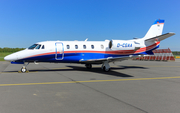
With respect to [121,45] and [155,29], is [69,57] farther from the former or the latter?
[155,29]

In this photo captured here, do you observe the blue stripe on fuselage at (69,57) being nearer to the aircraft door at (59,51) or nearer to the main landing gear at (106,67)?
the aircraft door at (59,51)

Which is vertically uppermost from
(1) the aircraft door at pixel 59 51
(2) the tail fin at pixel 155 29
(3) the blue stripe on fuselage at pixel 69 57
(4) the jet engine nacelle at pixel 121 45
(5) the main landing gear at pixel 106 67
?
(2) the tail fin at pixel 155 29

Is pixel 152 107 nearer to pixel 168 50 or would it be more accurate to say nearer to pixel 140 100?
pixel 140 100

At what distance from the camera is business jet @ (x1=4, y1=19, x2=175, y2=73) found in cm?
1394

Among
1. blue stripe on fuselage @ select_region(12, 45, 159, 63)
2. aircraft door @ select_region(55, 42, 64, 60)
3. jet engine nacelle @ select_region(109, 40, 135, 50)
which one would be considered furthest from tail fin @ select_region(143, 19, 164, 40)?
aircraft door @ select_region(55, 42, 64, 60)

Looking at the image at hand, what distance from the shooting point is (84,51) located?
51.9 feet

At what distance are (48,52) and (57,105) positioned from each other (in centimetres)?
1000

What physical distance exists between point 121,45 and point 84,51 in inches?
165

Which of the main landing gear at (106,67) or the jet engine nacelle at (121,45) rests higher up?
the jet engine nacelle at (121,45)

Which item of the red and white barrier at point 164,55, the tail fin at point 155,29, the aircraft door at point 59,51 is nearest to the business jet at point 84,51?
the aircraft door at point 59,51

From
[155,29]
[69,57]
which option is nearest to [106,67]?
[69,57]

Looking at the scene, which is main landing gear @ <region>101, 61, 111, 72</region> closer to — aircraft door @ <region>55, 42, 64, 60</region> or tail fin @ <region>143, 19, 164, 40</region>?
aircraft door @ <region>55, 42, 64, 60</region>

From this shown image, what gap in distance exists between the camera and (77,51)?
15.5m

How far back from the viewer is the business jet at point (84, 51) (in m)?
13.9
